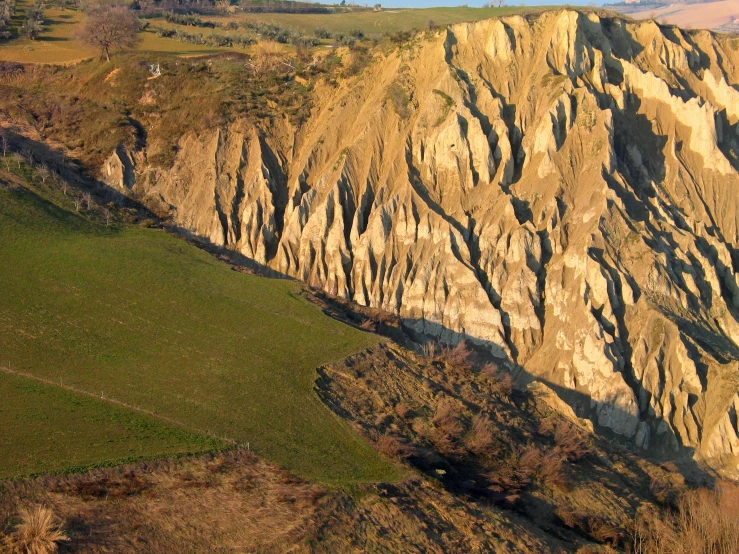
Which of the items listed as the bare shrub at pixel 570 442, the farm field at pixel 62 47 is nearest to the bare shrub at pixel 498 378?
the bare shrub at pixel 570 442

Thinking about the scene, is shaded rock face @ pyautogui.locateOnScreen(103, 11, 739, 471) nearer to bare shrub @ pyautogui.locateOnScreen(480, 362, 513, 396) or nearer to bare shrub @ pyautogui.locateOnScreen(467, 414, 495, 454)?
bare shrub @ pyautogui.locateOnScreen(480, 362, 513, 396)

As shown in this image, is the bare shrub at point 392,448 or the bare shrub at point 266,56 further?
the bare shrub at point 266,56

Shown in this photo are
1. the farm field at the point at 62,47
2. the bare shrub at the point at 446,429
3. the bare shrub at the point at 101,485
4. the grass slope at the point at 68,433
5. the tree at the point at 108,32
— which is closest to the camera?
the bare shrub at the point at 101,485

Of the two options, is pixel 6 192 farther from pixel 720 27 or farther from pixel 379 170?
pixel 720 27

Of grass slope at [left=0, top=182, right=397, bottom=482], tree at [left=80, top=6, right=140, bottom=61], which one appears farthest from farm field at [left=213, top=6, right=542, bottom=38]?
grass slope at [left=0, top=182, right=397, bottom=482]

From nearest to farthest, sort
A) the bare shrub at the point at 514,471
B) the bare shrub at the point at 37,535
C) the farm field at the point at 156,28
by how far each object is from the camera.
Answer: the bare shrub at the point at 37,535 → the bare shrub at the point at 514,471 → the farm field at the point at 156,28

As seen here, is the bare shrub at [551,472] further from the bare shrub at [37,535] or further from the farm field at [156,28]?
the farm field at [156,28]
